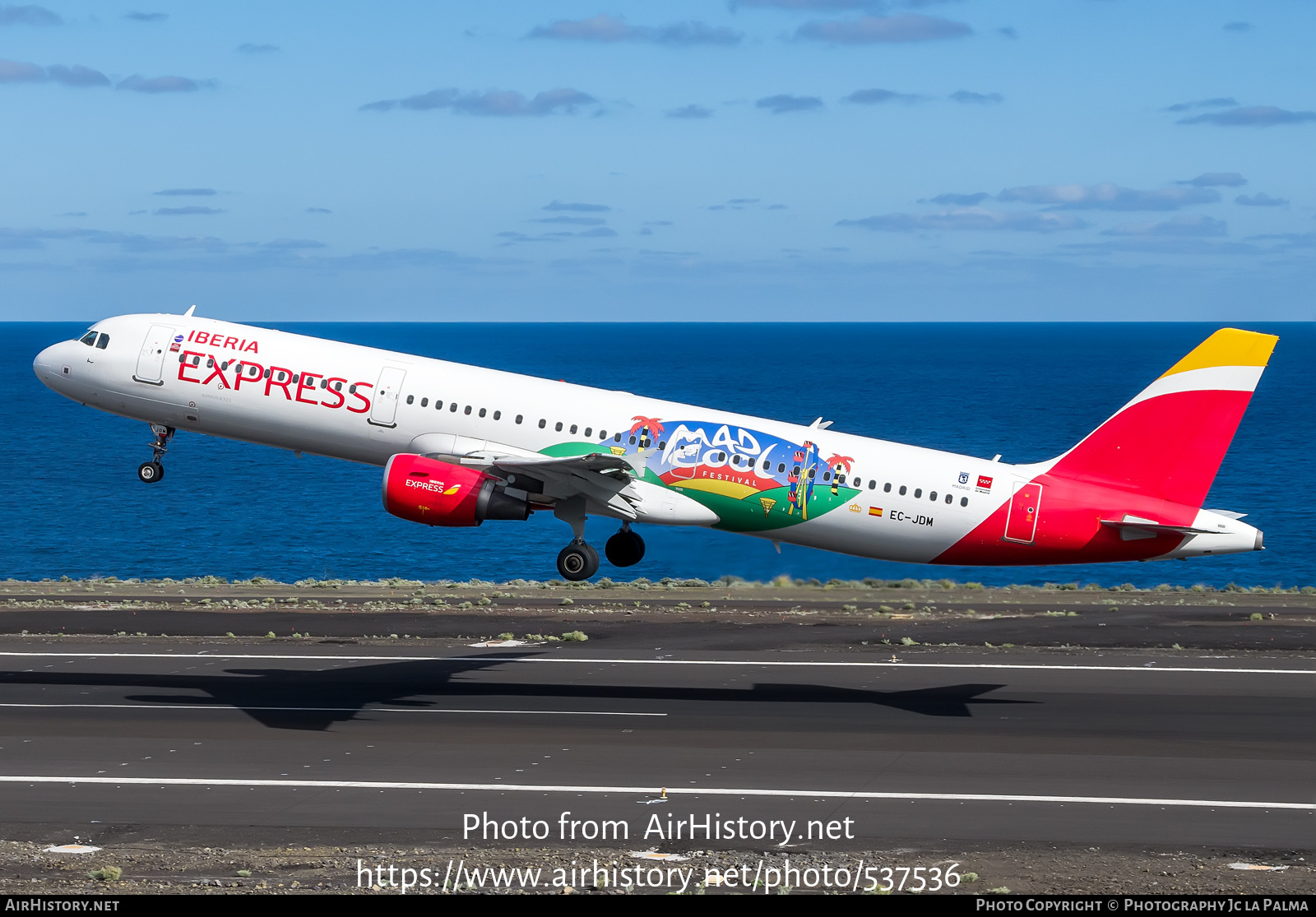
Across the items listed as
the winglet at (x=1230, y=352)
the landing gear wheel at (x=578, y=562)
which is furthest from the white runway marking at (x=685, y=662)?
the winglet at (x=1230, y=352)

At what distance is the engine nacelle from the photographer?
35.2 m

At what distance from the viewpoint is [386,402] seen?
37688 mm

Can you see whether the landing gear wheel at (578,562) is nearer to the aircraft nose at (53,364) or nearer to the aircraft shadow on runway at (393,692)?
the aircraft shadow on runway at (393,692)

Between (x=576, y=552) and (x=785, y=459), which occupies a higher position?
(x=785, y=459)

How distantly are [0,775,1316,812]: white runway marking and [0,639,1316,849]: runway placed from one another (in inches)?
3.2

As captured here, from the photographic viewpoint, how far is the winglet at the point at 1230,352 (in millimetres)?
37344

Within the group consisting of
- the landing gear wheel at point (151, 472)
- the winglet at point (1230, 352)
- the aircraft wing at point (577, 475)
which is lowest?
the landing gear wheel at point (151, 472)

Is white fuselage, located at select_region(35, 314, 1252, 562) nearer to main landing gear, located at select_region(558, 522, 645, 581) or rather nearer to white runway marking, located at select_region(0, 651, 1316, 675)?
main landing gear, located at select_region(558, 522, 645, 581)

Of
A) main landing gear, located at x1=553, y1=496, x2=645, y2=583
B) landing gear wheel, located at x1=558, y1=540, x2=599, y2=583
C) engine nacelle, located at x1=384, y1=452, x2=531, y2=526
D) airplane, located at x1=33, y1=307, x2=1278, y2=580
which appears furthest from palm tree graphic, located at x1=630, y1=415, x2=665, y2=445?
engine nacelle, located at x1=384, y1=452, x2=531, y2=526

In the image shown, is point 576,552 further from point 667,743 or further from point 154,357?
point 154,357

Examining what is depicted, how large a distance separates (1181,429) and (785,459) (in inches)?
412

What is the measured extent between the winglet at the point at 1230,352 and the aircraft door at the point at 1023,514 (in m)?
4.70

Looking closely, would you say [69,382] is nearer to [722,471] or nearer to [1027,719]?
[722,471]

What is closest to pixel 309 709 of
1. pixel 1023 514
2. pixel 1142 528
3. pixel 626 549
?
pixel 626 549
